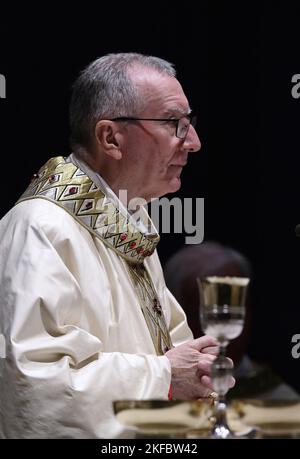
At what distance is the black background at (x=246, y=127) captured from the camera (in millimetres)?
4344

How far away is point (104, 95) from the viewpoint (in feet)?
11.0

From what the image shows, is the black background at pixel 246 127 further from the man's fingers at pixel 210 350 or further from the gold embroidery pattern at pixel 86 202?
the man's fingers at pixel 210 350

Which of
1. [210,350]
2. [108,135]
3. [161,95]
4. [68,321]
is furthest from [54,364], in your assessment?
[161,95]

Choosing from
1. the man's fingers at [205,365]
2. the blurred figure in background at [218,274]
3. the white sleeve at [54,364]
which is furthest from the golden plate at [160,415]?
the blurred figure in background at [218,274]

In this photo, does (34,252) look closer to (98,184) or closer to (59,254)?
(59,254)

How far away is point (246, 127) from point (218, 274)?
2.49ft

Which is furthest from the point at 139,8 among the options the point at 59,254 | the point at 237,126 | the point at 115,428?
the point at 115,428

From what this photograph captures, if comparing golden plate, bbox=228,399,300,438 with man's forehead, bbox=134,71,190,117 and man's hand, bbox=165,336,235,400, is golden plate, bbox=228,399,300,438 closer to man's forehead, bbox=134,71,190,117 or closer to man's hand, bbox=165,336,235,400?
man's hand, bbox=165,336,235,400

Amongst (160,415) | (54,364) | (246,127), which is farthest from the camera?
(246,127)

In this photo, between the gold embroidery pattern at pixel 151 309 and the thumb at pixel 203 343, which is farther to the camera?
the gold embroidery pattern at pixel 151 309

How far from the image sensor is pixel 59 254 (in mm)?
3027

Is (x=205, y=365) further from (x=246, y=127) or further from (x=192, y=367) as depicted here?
(x=246, y=127)

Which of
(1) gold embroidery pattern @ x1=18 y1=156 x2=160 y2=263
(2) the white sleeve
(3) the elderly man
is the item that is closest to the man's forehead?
(3) the elderly man
